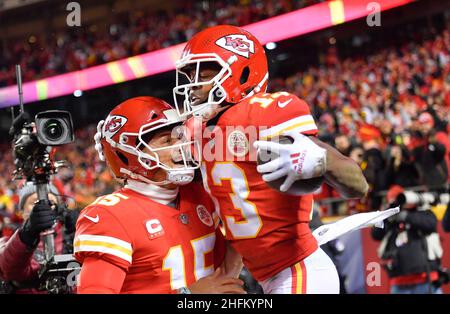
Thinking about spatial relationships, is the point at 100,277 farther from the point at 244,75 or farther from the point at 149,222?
the point at 244,75

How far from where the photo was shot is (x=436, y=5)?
1141cm

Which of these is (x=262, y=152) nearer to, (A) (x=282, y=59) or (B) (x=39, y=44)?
(A) (x=282, y=59)

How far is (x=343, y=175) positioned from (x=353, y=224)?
54cm

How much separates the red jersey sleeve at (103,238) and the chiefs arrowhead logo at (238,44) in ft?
2.22

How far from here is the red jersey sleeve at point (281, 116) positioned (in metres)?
2.15

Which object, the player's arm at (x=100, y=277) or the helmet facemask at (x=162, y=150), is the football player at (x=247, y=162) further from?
the player's arm at (x=100, y=277)

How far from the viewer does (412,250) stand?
16.6ft

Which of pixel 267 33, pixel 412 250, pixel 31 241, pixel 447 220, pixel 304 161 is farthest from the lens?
pixel 267 33

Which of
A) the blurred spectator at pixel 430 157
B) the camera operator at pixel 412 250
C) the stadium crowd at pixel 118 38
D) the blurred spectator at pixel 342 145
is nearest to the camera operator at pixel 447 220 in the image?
the camera operator at pixel 412 250

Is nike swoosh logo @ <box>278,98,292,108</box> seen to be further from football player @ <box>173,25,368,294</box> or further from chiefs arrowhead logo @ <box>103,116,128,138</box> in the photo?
chiefs arrowhead logo @ <box>103,116,128,138</box>

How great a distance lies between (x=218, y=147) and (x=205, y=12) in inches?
459

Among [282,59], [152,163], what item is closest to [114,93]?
[282,59]

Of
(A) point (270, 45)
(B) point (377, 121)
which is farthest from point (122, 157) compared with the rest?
(A) point (270, 45)

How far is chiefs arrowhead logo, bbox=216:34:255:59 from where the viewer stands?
246 centimetres
